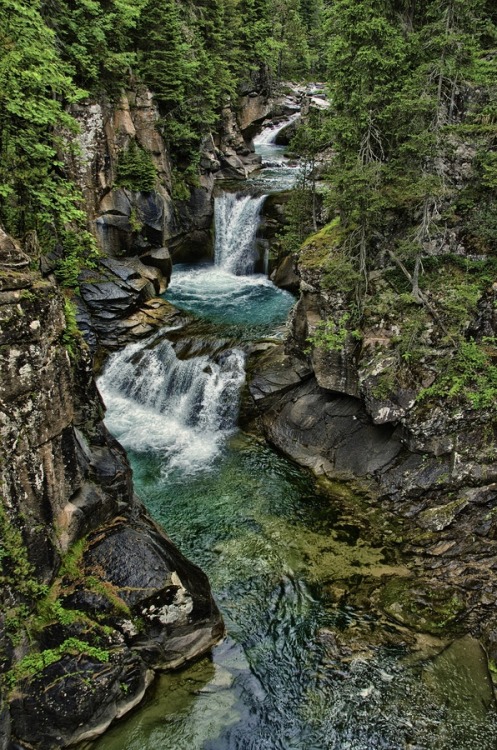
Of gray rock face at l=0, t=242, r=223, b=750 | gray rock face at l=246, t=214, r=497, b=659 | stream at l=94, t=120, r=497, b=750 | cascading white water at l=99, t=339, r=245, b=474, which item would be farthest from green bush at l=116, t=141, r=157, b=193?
gray rock face at l=0, t=242, r=223, b=750

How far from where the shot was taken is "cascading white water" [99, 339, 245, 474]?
1666 cm

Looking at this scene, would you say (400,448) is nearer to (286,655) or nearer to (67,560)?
(286,655)

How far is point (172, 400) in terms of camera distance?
17969 millimetres

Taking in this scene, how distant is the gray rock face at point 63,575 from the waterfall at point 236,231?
54.6 feet

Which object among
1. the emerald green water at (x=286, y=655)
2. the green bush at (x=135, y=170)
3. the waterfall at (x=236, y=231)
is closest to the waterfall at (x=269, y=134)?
the waterfall at (x=236, y=231)

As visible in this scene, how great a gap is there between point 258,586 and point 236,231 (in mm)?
19405

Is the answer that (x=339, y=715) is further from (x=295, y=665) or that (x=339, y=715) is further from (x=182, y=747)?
(x=182, y=747)

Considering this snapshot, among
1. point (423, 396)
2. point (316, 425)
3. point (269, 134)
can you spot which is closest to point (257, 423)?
point (316, 425)

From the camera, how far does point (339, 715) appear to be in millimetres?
8672

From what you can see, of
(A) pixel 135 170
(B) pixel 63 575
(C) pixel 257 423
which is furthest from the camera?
(A) pixel 135 170

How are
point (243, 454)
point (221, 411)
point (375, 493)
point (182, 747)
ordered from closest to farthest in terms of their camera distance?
point (182, 747) < point (375, 493) < point (243, 454) < point (221, 411)

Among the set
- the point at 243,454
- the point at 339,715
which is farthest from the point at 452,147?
the point at 339,715

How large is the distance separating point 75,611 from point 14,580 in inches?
49.6

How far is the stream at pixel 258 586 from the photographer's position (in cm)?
843
